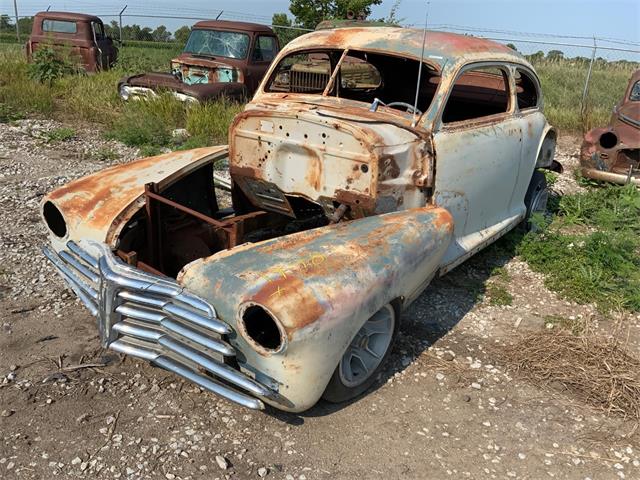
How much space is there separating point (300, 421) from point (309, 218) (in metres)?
1.83

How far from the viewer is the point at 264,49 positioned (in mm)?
10273

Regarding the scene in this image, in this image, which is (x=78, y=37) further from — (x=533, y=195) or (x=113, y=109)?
(x=533, y=195)

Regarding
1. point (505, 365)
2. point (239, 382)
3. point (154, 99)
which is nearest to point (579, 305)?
point (505, 365)

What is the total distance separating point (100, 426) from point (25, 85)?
29.7ft

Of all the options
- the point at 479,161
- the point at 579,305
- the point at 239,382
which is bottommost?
the point at 579,305

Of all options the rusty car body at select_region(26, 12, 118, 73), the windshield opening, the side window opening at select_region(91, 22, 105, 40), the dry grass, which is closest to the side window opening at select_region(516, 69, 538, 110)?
the windshield opening

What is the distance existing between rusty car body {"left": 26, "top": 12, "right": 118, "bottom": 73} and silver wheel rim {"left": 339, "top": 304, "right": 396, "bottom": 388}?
36.3 ft

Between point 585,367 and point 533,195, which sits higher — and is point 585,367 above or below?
below

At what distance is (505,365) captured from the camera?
3572mm

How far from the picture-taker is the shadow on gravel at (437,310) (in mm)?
3152

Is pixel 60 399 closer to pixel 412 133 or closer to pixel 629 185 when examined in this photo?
pixel 412 133

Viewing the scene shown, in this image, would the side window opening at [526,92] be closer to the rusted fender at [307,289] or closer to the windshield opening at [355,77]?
the windshield opening at [355,77]

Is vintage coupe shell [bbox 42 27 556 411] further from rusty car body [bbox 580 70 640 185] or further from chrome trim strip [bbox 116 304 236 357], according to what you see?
rusty car body [bbox 580 70 640 185]

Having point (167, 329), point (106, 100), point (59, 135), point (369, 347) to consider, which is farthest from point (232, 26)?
point (167, 329)
